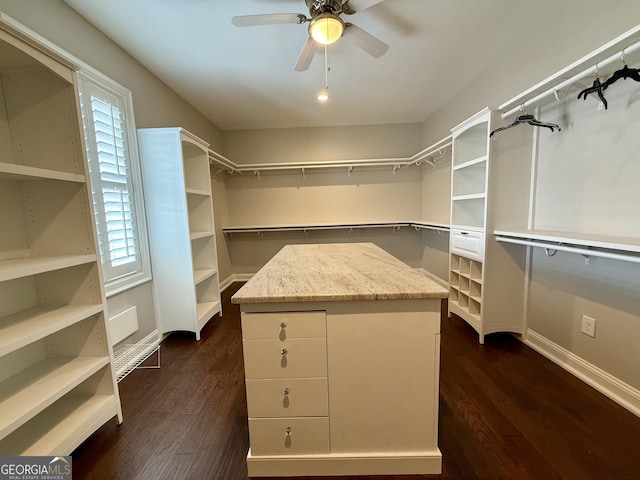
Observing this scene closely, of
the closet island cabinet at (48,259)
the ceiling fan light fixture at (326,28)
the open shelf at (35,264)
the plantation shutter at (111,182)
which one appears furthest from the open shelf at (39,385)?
the ceiling fan light fixture at (326,28)

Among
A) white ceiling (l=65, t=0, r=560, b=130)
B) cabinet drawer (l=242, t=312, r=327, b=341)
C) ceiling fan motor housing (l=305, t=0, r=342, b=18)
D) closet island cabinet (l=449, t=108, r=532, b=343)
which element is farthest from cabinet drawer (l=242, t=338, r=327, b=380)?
white ceiling (l=65, t=0, r=560, b=130)

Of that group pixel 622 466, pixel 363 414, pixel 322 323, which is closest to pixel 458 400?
pixel 622 466

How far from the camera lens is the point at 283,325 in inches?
41.7

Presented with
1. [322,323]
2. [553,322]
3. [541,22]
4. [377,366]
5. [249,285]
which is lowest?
[553,322]

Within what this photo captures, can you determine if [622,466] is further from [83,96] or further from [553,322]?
[83,96]

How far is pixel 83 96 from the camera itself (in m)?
1.76

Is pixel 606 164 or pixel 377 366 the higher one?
pixel 606 164

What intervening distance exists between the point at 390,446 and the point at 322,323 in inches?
25.9

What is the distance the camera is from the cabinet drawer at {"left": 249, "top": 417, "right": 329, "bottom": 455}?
3.63ft

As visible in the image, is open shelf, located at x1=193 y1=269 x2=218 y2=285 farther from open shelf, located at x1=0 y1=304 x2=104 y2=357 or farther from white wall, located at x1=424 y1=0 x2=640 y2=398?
white wall, located at x1=424 y1=0 x2=640 y2=398

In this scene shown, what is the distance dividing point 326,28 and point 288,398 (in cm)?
214

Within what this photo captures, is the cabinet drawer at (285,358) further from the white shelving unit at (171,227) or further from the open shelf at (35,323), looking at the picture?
the white shelving unit at (171,227)

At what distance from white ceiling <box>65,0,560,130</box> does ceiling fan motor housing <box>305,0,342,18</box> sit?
0.89ft

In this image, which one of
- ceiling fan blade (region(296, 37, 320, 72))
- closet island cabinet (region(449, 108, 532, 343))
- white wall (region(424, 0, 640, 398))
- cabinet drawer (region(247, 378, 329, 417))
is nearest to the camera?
cabinet drawer (region(247, 378, 329, 417))
